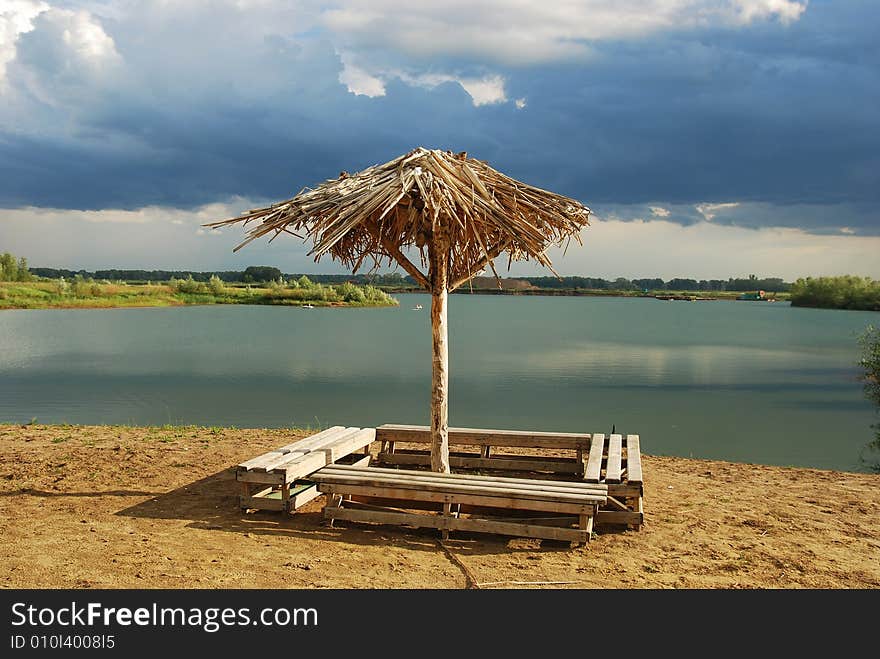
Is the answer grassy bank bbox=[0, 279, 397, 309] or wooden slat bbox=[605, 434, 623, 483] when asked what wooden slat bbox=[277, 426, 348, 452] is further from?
grassy bank bbox=[0, 279, 397, 309]

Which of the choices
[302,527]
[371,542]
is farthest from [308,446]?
[371,542]

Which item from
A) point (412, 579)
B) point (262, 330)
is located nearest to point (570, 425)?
point (412, 579)

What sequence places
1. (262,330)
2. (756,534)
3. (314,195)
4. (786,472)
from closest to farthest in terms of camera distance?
1. (756,534)
2. (314,195)
3. (786,472)
4. (262,330)

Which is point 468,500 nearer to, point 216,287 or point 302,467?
point 302,467

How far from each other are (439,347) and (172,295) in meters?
78.7

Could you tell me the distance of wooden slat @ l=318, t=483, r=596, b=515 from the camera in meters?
5.43

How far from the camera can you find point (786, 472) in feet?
28.3

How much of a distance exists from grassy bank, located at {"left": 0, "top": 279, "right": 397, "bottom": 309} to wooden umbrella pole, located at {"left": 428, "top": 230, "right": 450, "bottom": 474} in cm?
6639

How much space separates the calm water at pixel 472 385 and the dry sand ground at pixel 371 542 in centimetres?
550

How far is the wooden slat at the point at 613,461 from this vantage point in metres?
6.02

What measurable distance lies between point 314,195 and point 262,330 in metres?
39.8

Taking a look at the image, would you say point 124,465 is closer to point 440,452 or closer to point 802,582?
point 440,452

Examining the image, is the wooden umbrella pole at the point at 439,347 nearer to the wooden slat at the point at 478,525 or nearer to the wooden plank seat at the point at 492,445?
the wooden plank seat at the point at 492,445

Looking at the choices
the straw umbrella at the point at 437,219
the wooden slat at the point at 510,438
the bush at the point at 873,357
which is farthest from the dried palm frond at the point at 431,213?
the bush at the point at 873,357
